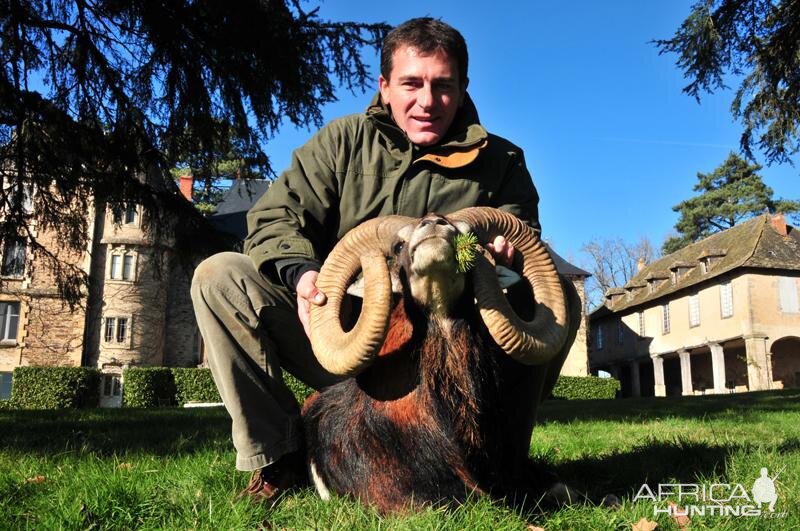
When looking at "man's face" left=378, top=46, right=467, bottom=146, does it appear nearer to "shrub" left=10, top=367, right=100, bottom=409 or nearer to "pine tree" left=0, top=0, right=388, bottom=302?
"pine tree" left=0, top=0, right=388, bottom=302

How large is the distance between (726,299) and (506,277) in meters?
40.1

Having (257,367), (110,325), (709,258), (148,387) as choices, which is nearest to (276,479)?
(257,367)


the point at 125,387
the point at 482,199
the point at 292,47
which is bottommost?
the point at 125,387

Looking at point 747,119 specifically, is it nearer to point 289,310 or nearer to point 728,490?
point 728,490

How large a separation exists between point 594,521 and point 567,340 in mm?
839

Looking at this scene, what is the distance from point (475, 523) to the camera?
8.76 feet

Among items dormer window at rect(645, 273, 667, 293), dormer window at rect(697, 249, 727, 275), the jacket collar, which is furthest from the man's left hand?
dormer window at rect(645, 273, 667, 293)

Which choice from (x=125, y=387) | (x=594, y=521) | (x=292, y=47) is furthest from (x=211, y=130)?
(x=125, y=387)

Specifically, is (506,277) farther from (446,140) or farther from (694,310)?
(694,310)

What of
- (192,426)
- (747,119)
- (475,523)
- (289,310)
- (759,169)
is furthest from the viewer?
(759,169)

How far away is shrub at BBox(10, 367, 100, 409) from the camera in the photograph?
26.2m

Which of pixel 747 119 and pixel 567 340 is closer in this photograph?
pixel 567 340

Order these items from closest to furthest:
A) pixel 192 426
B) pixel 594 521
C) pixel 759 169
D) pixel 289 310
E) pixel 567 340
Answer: pixel 594 521, pixel 567 340, pixel 289 310, pixel 192 426, pixel 759 169
